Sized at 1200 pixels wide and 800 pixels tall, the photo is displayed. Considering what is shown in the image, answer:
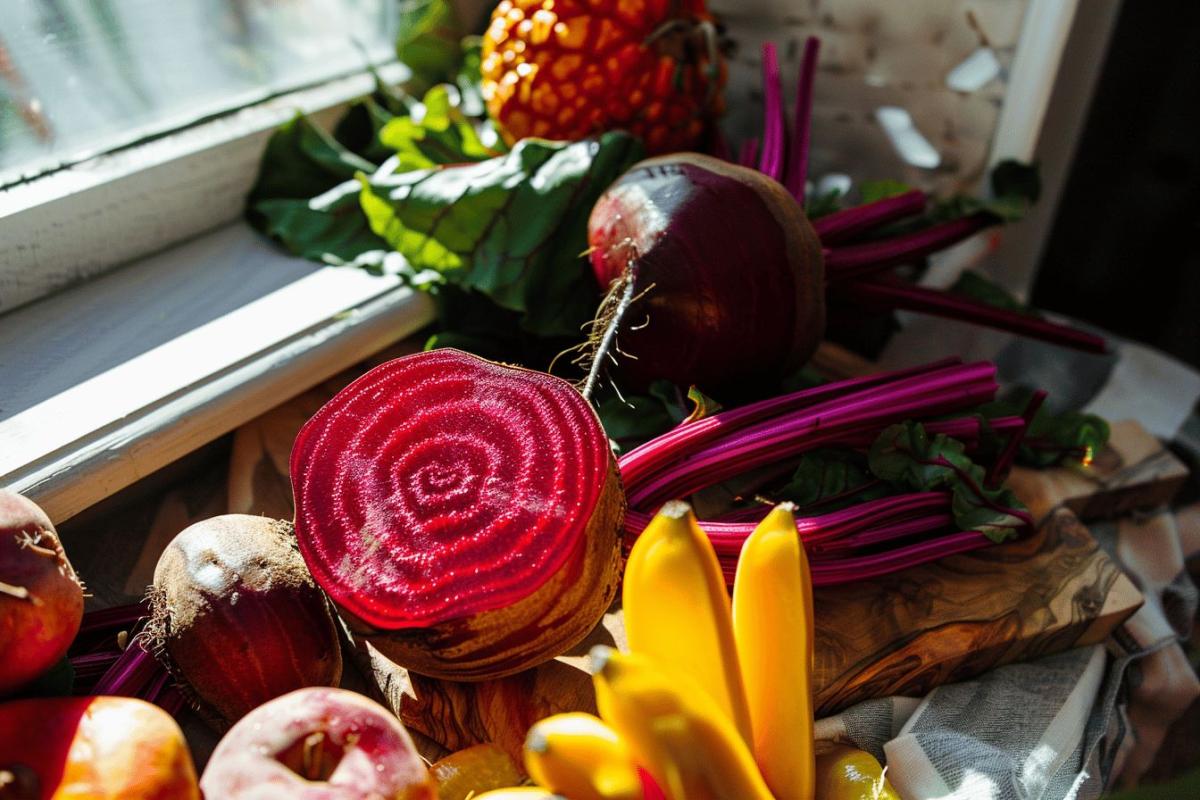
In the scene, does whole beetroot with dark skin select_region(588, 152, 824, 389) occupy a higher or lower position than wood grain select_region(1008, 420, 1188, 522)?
higher

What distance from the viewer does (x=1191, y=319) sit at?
1632 mm

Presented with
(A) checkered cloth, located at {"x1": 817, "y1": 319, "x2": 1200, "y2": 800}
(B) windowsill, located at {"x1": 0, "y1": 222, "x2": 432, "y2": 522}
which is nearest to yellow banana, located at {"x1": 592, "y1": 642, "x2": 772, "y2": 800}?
(A) checkered cloth, located at {"x1": 817, "y1": 319, "x2": 1200, "y2": 800}

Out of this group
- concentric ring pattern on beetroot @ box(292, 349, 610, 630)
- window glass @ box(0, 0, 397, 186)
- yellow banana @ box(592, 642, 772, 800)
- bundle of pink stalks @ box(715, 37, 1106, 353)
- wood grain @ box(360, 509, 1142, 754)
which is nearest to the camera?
yellow banana @ box(592, 642, 772, 800)

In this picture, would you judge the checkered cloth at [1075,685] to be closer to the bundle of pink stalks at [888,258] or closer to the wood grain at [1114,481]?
the wood grain at [1114,481]

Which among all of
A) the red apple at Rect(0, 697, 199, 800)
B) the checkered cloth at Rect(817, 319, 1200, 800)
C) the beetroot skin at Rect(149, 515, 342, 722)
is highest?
the red apple at Rect(0, 697, 199, 800)

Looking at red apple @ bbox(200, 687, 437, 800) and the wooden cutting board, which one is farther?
the wooden cutting board

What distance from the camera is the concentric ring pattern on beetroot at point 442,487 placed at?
702mm

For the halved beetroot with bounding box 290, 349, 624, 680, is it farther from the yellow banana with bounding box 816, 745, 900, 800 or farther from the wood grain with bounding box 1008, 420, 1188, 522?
the wood grain with bounding box 1008, 420, 1188, 522

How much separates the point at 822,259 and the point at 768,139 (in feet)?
1.13

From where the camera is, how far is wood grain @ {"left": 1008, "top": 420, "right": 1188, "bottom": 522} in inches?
42.8

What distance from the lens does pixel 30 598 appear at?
622mm

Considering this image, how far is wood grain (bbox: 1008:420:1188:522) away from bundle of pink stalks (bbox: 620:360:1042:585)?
103 millimetres

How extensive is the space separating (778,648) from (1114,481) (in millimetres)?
728

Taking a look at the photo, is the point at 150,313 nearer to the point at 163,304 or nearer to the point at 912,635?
the point at 163,304
